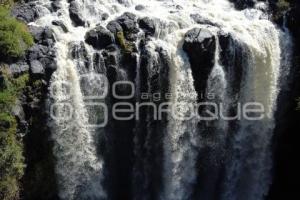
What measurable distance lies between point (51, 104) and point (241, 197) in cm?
1154

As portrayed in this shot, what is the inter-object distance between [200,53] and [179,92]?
6.71 ft

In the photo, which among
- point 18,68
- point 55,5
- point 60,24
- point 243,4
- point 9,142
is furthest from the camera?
point 243,4

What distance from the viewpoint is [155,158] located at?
30.2 m

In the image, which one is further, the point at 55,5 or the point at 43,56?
the point at 55,5

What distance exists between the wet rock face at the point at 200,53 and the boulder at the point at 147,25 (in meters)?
1.59

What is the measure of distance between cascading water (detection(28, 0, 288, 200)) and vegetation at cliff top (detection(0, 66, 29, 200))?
163cm

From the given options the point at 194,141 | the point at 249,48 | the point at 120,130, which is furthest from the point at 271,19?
the point at 120,130

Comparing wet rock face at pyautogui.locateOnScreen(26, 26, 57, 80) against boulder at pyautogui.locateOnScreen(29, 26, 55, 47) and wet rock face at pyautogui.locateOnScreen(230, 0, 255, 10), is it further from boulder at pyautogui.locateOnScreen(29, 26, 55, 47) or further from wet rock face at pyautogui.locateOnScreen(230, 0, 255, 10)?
wet rock face at pyautogui.locateOnScreen(230, 0, 255, 10)

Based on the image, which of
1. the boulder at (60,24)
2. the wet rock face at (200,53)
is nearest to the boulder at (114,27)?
the boulder at (60,24)

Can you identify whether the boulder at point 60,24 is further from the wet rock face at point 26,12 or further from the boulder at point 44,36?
the wet rock face at point 26,12

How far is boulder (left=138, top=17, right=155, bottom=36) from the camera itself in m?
29.2

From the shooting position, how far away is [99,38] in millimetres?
28203

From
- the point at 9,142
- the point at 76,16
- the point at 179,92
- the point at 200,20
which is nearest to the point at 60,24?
the point at 76,16

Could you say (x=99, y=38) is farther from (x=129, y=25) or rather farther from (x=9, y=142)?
(x=9, y=142)
